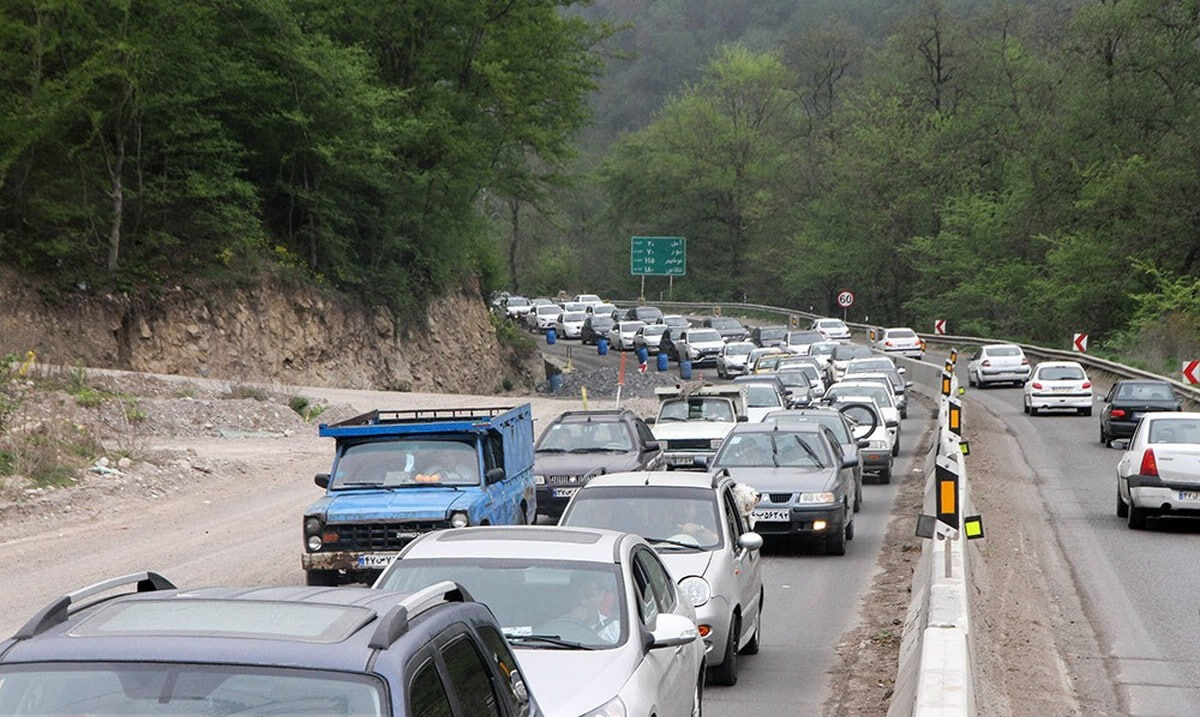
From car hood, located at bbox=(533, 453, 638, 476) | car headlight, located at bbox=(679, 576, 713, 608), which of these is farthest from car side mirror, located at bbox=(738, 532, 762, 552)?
car hood, located at bbox=(533, 453, 638, 476)

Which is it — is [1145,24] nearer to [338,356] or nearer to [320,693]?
Answer: [338,356]

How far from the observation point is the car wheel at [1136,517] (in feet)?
67.6

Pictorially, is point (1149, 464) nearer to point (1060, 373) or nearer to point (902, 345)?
point (1060, 373)

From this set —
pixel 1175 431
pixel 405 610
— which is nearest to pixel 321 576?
pixel 405 610

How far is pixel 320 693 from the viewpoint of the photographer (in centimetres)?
417

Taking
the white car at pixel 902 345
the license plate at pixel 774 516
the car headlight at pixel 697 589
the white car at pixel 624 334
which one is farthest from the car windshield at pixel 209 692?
the white car at pixel 624 334

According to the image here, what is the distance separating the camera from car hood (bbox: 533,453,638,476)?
21016mm

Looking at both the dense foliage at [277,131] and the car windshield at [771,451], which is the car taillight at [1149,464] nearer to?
the car windshield at [771,451]

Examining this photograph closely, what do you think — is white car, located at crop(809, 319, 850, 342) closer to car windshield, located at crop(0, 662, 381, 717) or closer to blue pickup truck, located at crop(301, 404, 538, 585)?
blue pickup truck, located at crop(301, 404, 538, 585)

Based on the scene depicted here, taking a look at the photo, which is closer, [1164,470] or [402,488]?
[402,488]

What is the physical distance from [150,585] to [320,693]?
1429 mm

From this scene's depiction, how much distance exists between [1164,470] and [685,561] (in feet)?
35.9

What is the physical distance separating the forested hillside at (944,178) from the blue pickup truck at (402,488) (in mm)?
42686

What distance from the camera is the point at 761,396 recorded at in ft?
108
